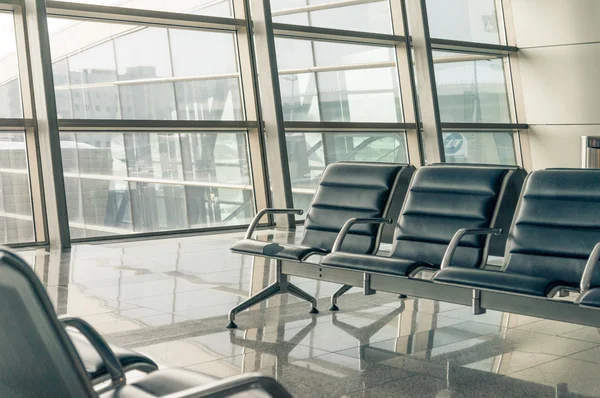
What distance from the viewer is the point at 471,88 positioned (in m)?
11.1

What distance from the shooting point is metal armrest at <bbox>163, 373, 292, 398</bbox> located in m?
1.42

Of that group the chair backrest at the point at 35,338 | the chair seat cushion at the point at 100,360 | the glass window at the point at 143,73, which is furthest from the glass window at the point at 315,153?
the chair backrest at the point at 35,338

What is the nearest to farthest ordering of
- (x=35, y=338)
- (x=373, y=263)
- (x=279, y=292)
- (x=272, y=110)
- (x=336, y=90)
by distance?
(x=35, y=338)
(x=373, y=263)
(x=279, y=292)
(x=272, y=110)
(x=336, y=90)

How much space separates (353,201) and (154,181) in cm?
468

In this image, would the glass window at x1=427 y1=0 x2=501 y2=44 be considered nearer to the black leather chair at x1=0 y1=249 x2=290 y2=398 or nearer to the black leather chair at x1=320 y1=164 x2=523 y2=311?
the black leather chair at x1=320 y1=164 x2=523 y2=311

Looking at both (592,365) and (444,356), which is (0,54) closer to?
(444,356)

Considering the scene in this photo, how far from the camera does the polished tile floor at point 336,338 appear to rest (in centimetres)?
303

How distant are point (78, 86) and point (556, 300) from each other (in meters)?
6.34

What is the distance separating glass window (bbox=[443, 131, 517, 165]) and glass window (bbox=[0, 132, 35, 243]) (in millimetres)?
5657

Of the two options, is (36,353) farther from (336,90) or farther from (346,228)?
(336,90)

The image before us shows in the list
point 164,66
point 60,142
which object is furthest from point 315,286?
point 164,66

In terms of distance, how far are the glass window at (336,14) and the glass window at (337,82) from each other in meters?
0.28

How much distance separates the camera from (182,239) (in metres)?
8.03

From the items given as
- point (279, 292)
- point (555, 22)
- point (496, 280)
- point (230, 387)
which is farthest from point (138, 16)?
point (230, 387)
